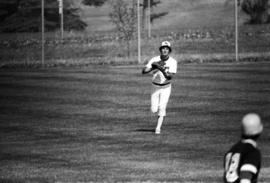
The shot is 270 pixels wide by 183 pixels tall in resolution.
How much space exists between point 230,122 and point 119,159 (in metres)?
8.15

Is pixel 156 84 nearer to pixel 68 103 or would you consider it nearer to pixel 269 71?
pixel 68 103

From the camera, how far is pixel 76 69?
49.7 m

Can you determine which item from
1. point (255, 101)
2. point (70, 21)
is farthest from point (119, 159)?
point (70, 21)

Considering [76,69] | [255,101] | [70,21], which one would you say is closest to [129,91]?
[255,101]

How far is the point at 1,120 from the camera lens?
91.7ft

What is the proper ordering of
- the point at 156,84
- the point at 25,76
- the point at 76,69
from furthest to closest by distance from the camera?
the point at 76,69 < the point at 25,76 < the point at 156,84

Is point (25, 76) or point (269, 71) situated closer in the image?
point (269, 71)

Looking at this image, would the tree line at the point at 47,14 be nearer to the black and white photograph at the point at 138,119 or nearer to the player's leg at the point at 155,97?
the black and white photograph at the point at 138,119

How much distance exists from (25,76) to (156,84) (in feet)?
81.3

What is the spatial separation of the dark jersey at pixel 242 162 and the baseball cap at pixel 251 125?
0.12 metres

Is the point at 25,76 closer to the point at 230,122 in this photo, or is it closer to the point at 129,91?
the point at 129,91

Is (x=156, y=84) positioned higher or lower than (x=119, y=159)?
higher

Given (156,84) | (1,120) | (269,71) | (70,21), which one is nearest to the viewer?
(156,84)

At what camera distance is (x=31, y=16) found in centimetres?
10162
